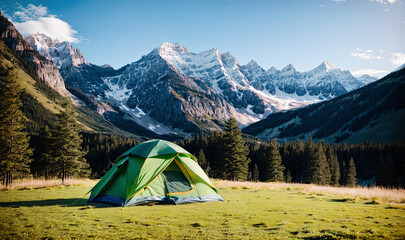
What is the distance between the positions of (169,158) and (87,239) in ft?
26.8

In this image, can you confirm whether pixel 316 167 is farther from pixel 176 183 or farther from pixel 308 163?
pixel 176 183

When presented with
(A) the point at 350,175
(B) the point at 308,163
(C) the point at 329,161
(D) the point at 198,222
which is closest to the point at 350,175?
(A) the point at 350,175

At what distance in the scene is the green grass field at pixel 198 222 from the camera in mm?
7547

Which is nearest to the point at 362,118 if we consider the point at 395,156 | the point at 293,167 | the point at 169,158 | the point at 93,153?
the point at 395,156

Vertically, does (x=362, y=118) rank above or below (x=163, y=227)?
above

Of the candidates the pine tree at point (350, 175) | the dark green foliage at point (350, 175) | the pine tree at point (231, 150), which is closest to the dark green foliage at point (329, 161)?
the dark green foliage at point (350, 175)

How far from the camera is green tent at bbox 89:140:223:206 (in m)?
13.7

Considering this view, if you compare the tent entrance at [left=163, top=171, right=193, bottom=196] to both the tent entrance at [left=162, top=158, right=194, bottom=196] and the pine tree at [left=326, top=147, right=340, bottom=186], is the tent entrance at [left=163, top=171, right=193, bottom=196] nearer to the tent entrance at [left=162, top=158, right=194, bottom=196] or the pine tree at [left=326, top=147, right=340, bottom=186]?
the tent entrance at [left=162, top=158, right=194, bottom=196]

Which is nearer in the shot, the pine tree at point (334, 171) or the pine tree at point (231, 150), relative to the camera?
the pine tree at point (231, 150)

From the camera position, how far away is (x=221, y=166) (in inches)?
1740

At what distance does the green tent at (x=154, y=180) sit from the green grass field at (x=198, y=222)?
1.23 metres

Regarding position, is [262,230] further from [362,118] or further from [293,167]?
[362,118]

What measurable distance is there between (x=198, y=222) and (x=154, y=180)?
19.5 feet

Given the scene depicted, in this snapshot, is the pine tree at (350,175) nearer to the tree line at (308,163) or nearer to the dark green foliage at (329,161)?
the tree line at (308,163)
